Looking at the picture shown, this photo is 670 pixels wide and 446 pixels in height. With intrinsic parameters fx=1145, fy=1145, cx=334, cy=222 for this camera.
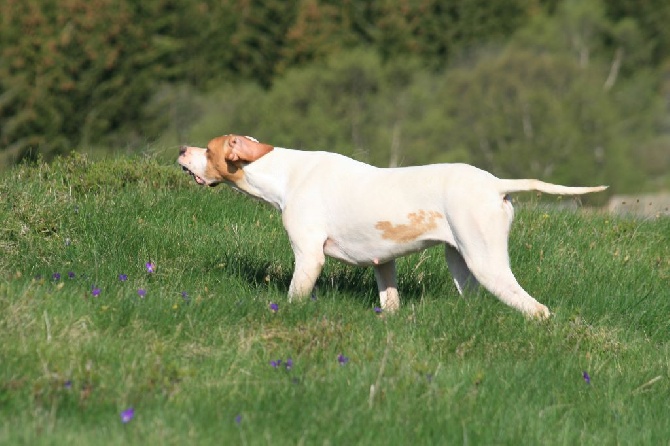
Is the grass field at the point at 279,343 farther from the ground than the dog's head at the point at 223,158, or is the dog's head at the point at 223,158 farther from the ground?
the dog's head at the point at 223,158

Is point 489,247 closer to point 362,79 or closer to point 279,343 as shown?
point 279,343

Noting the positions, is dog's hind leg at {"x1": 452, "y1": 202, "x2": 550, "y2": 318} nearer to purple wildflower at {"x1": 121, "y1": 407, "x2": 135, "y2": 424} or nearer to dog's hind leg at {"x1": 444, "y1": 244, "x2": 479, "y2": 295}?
dog's hind leg at {"x1": 444, "y1": 244, "x2": 479, "y2": 295}

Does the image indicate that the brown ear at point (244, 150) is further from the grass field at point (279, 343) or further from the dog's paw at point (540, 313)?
the dog's paw at point (540, 313)

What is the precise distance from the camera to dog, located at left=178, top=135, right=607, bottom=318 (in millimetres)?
6758

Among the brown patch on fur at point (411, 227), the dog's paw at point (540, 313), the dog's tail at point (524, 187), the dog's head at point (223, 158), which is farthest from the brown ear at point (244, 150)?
the dog's paw at point (540, 313)

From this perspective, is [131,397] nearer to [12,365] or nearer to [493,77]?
[12,365]

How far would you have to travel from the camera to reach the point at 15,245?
8.04 m

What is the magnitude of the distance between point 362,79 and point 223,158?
5598 cm

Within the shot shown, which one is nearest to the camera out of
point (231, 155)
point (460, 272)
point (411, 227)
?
point (411, 227)

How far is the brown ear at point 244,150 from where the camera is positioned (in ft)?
24.8

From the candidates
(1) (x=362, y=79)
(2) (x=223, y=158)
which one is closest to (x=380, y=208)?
(2) (x=223, y=158)

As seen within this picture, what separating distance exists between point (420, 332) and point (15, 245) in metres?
3.07

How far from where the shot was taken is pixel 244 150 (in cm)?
759

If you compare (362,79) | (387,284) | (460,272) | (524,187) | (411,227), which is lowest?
(362,79)
